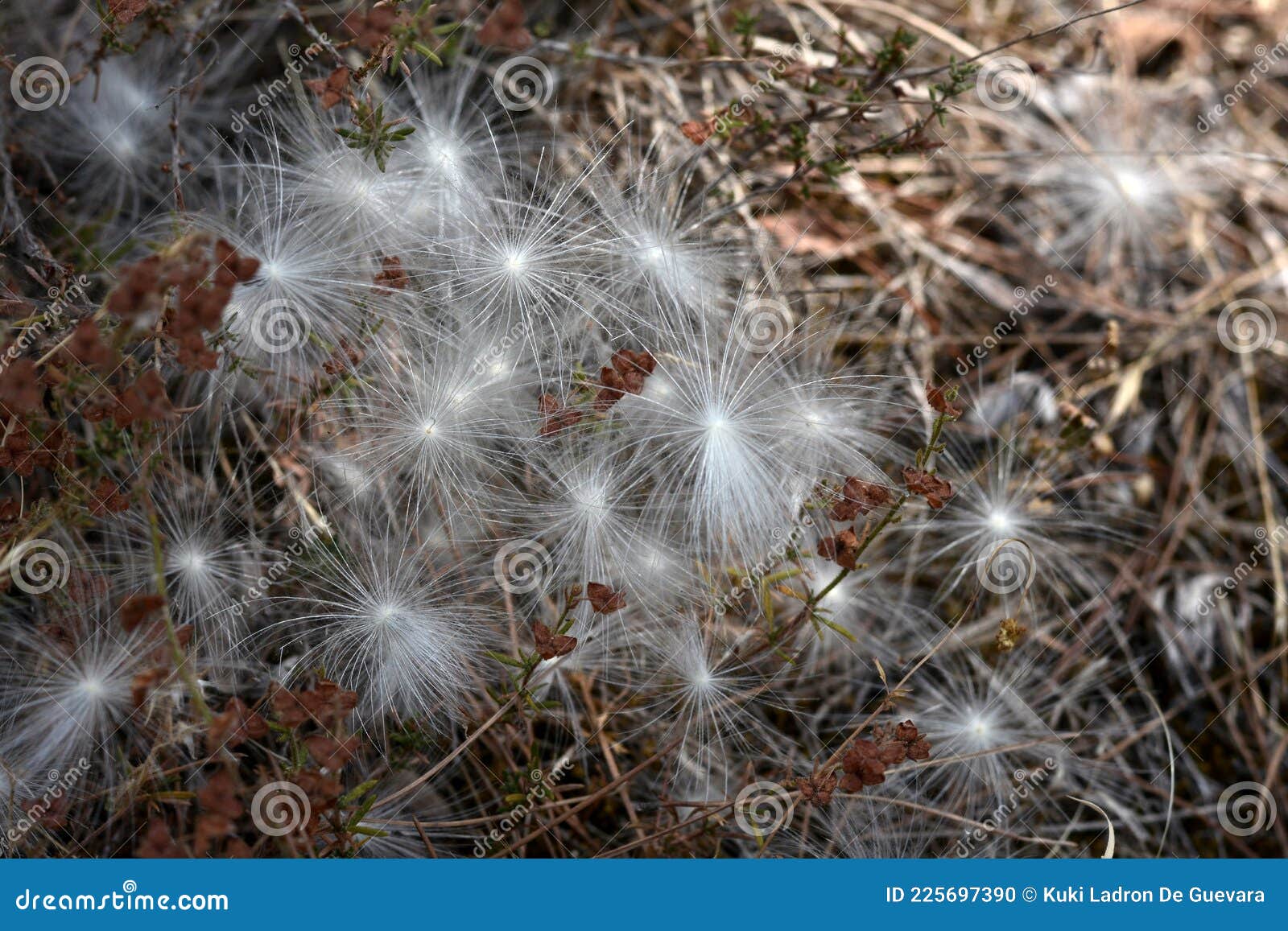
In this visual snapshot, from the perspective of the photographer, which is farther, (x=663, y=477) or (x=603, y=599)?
(x=663, y=477)

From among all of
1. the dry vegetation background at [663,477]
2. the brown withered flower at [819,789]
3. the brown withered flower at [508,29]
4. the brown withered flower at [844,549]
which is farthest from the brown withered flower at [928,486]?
the brown withered flower at [508,29]

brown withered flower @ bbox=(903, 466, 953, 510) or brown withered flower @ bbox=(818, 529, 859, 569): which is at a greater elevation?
brown withered flower @ bbox=(903, 466, 953, 510)

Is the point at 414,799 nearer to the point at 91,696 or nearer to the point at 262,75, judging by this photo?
the point at 91,696

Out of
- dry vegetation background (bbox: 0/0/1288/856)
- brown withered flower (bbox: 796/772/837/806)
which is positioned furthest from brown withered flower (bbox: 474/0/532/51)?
brown withered flower (bbox: 796/772/837/806)

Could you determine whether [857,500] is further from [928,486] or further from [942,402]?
[942,402]

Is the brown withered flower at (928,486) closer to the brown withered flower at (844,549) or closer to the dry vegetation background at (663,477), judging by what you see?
the dry vegetation background at (663,477)

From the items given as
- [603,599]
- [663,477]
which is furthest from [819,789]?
[663,477]

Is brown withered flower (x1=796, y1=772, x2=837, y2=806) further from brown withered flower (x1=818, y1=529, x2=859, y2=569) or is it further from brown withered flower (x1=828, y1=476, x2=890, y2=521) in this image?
brown withered flower (x1=828, y1=476, x2=890, y2=521)

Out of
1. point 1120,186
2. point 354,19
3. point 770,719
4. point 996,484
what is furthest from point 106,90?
point 1120,186
